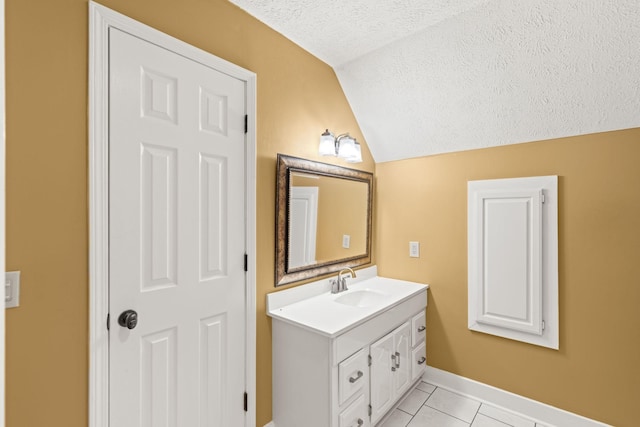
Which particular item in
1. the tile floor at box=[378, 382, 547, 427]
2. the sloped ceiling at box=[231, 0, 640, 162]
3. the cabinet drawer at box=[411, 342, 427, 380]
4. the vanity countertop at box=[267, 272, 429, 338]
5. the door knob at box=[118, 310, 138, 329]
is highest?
the sloped ceiling at box=[231, 0, 640, 162]

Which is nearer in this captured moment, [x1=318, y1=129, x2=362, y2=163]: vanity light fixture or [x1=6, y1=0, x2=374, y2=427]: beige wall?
[x1=6, y1=0, x2=374, y2=427]: beige wall

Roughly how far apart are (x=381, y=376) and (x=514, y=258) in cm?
119

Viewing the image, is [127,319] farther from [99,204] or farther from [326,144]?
[326,144]

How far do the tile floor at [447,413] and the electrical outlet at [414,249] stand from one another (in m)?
1.04

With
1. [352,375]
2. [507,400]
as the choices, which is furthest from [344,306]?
[507,400]

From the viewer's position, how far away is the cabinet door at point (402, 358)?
201 cm

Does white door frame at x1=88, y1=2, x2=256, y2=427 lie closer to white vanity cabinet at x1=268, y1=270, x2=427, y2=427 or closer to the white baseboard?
white vanity cabinet at x1=268, y1=270, x2=427, y2=427

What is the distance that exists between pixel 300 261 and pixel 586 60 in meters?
1.98

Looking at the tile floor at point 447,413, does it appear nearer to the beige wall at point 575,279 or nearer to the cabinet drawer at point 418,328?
the beige wall at point 575,279

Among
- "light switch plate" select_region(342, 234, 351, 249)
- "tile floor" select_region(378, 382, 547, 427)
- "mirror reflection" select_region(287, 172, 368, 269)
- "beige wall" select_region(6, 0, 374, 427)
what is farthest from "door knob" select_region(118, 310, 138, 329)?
"tile floor" select_region(378, 382, 547, 427)

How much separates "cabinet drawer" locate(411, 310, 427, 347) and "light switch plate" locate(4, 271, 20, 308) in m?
2.16

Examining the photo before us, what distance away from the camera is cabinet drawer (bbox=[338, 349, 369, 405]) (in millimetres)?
1561

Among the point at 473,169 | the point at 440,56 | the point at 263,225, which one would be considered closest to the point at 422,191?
the point at 473,169

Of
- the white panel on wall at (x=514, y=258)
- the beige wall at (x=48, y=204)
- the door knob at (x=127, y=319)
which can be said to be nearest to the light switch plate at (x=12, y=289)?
the beige wall at (x=48, y=204)
